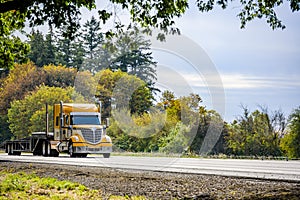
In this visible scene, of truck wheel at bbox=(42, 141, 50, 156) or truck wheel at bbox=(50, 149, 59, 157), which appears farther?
truck wheel at bbox=(42, 141, 50, 156)

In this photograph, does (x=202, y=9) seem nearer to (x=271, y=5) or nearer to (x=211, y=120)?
(x=271, y=5)

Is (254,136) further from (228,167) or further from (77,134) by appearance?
(228,167)

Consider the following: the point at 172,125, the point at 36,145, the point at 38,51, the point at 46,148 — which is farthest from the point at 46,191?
the point at 38,51

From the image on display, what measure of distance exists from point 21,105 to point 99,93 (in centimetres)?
989

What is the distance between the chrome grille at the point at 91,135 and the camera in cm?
2970

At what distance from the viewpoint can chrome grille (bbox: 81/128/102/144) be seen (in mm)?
29703

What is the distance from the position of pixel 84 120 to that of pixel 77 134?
1038 millimetres

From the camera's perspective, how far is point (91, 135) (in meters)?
29.8

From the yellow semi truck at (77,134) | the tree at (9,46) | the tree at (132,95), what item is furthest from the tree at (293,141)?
the tree at (9,46)

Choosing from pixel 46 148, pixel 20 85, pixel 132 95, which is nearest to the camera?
pixel 46 148

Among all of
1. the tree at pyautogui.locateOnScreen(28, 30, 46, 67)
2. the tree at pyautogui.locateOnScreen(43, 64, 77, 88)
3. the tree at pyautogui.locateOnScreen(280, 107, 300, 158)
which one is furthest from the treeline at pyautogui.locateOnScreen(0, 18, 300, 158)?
the tree at pyautogui.locateOnScreen(28, 30, 46, 67)

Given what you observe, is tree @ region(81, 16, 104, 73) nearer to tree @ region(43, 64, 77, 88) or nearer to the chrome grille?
tree @ region(43, 64, 77, 88)

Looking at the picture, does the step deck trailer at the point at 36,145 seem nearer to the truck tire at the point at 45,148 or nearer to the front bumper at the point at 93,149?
the truck tire at the point at 45,148

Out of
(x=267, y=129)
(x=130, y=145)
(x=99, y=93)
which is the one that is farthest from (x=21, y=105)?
(x=267, y=129)
